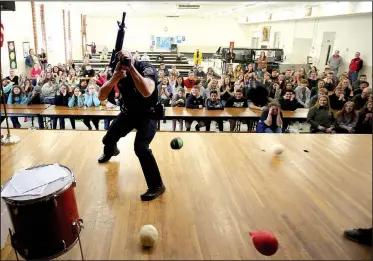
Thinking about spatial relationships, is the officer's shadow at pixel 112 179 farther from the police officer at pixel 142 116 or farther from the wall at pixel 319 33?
the wall at pixel 319 33

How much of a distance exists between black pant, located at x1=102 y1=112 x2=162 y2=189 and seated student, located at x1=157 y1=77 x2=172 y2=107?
330 cm

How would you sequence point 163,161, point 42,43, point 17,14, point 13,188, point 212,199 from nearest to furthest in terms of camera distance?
point 13,188
point 212,199
point 163,161
point 17,14
point 42,43

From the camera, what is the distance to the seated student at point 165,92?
20.6 feet

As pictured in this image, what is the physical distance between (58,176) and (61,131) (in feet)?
9.10

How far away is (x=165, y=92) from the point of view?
6.43 metres

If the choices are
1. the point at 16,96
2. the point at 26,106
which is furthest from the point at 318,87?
the point at 16,96

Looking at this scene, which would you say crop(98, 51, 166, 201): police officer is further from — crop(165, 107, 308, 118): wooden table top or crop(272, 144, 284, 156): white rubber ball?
crop(165, 107, 308, 118): wooden table top

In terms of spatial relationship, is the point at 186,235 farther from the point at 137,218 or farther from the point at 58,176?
the point at 58,176

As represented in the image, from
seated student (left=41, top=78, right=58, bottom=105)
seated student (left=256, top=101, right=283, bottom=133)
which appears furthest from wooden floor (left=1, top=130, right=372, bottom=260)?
seated student (left=41, top=78, right=58, bottom=105)

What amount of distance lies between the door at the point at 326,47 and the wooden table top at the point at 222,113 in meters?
6.38

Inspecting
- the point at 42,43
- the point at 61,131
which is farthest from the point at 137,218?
the point at 42,43

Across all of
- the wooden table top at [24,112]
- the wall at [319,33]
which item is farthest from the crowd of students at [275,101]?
the wooden table top at [24,112]

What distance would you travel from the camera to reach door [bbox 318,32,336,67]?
10.7 meters

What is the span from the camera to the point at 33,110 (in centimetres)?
521
